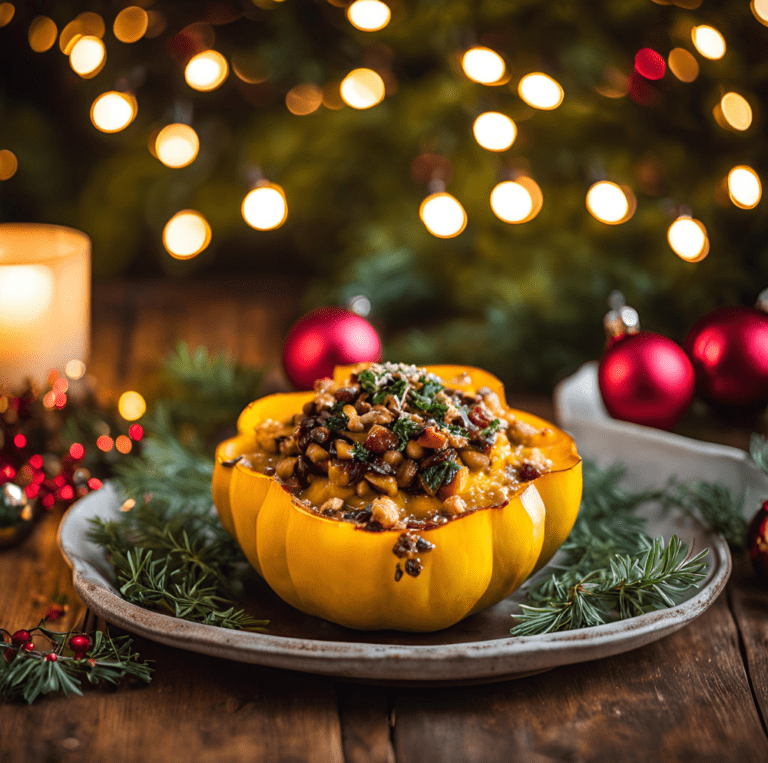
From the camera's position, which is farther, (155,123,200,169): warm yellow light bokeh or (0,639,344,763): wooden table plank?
(155,123,200,169): warm yellow light bokeh

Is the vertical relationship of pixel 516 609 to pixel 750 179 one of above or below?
below

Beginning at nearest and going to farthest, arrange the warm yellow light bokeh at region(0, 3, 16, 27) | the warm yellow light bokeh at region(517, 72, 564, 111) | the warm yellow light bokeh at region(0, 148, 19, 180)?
the warm yellow light bokeh at region(517, 72, 564, 111) < the warm yellow light bokeh at region(0, 3, 16, 27) < the warm yellow light bokeh at region(0, 148, 19, 180)

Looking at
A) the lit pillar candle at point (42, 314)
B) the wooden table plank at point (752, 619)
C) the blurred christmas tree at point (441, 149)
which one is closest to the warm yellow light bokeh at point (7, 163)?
the blurred christmas tree at point (441, 149)

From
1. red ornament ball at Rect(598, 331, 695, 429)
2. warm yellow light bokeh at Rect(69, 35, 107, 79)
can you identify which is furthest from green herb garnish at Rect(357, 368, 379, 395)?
warm yellow light bokeh at Rect(69, 35, 107, 79)

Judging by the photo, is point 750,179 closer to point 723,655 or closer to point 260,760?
point 723,655

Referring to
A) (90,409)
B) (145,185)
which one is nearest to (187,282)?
(145,185)

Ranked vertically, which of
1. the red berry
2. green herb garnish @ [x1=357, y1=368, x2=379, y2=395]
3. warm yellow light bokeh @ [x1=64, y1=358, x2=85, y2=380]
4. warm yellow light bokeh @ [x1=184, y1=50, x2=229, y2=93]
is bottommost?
warm yellow light bokeh @ [x1=64, y1=358, x2=85, y2=380]

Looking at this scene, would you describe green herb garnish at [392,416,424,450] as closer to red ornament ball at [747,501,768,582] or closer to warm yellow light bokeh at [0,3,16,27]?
red ornament ball at [747,501,768,582]

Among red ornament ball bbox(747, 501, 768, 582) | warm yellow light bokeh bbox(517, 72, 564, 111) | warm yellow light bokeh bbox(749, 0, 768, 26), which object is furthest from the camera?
warm yellow light bokeh bbox(517, 72, 564, 111)
